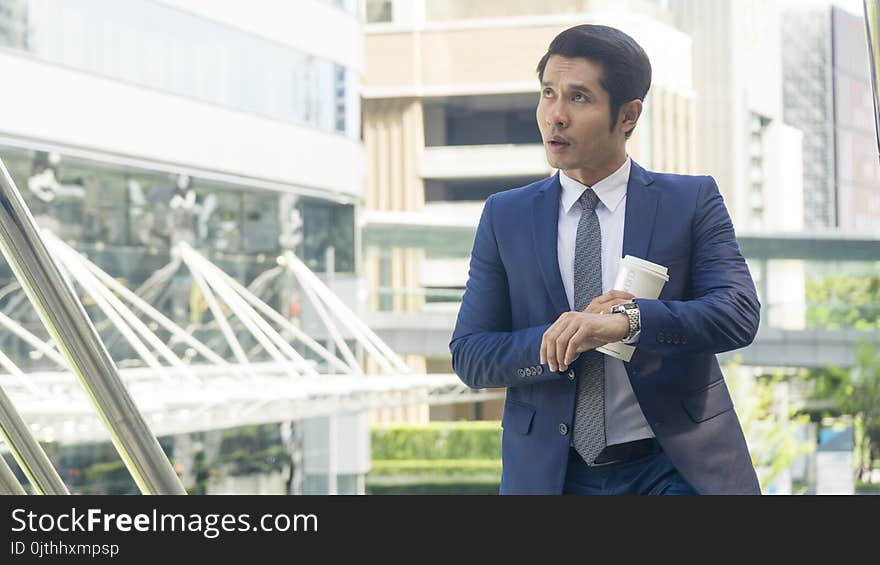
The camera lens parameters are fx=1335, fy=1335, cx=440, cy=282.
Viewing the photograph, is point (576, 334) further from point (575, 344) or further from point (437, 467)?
point (437, 467)

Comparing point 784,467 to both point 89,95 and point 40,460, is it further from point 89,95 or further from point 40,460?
point 40,460

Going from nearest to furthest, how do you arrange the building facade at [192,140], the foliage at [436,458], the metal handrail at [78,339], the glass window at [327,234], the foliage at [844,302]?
the metal handrail at [78,339], the building facade at [192,140], the glass window at [327,234], the foliage at [844,302], the foliage at [436,458]

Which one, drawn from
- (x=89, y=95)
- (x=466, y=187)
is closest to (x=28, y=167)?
(x=89, y=95)

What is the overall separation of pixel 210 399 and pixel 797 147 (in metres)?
15.9

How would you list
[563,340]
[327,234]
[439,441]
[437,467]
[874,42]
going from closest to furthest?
[874,42], [563,340], [327,234], [437,467], [439,441]

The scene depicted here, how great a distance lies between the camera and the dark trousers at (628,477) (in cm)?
97

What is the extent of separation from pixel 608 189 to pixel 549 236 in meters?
0.07

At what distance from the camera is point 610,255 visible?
1.02 m

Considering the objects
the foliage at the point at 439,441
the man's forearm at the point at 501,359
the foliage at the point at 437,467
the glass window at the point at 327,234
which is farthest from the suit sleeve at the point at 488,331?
the foliage at the point at 439,441

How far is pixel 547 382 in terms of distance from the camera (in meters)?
0.99

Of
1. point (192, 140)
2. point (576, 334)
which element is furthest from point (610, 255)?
point (192, 140)

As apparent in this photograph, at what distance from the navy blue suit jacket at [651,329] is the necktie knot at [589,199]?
23mm

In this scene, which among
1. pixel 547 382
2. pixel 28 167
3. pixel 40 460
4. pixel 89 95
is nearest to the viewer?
pixel 40 460

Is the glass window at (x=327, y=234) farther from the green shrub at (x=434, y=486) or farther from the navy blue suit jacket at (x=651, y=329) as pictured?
the navy blue suit jacket at (x=651, y=329)
